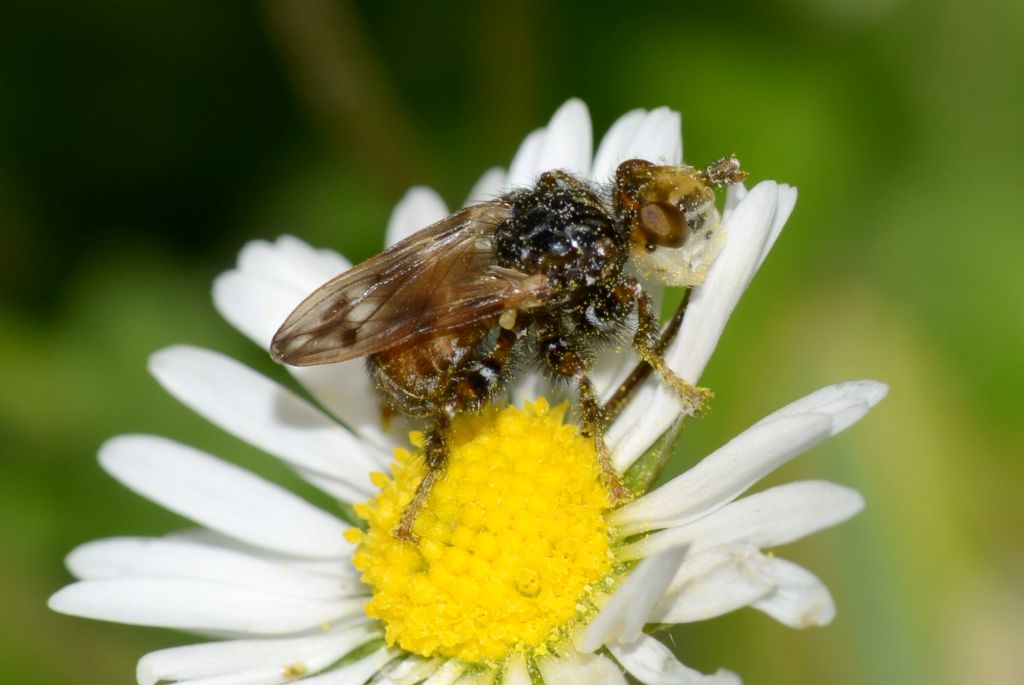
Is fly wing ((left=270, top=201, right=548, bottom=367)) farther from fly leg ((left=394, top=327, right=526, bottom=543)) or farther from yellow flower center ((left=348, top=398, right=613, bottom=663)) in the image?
yellow flower center ((left=348, top=398, right=613, bottom=663))

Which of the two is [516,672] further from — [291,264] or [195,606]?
[291,264]

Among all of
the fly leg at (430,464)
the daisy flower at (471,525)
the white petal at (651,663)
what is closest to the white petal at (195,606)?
the daisy flower at (471,525)

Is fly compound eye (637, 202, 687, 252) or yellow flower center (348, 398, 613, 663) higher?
fly compound eye (637, 202, 687, 252)

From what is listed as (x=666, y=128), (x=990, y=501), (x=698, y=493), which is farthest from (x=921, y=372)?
(x=698, y=493)

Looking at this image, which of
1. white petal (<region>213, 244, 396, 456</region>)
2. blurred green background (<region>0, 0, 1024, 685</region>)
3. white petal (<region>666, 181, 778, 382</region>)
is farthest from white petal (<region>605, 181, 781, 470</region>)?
blurred green background (<region>0, 0, 1024, 685</region>)

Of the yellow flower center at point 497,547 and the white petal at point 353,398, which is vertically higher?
the white petal at point 353,398

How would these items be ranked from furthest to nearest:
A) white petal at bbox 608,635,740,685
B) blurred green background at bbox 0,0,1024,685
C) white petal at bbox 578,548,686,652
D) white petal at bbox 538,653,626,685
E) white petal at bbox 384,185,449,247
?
1. blurred green background at bbox 0,0,1024,685
2. white petal at bbox 384,185,449,247
3. white petal at bbox 538,653,626,685
4. white petal at bbox 608,635,740,685
5. white petal at bbox 578,548,686,652

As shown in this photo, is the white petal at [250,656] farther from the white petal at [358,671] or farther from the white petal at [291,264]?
the white petal at [291,264]
